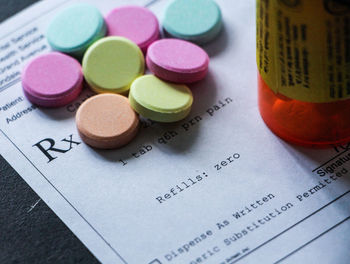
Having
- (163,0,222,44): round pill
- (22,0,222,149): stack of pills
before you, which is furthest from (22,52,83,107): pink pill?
(163,0,222,44): round pill

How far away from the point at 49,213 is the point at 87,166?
6 cm

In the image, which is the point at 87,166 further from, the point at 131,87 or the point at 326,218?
the point at 326,218

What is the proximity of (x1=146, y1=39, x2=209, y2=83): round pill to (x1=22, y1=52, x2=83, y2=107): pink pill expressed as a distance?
0.08 m

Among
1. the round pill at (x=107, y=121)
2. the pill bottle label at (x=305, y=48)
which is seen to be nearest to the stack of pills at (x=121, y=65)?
the round pill at (x=107, y=121)

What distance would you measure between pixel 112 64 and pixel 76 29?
0.07 meters

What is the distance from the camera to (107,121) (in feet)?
2.06

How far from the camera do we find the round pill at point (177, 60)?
0.65m

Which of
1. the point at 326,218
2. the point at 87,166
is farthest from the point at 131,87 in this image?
the point at 326,218

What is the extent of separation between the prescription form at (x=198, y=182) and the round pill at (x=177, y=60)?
23mm

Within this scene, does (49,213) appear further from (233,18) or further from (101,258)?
(233,18)

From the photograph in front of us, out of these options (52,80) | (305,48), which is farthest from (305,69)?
(52,80)

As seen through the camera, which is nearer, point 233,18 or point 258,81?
point 258,81

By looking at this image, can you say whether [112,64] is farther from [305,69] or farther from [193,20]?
[305,69]

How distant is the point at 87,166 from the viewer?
620 mm
